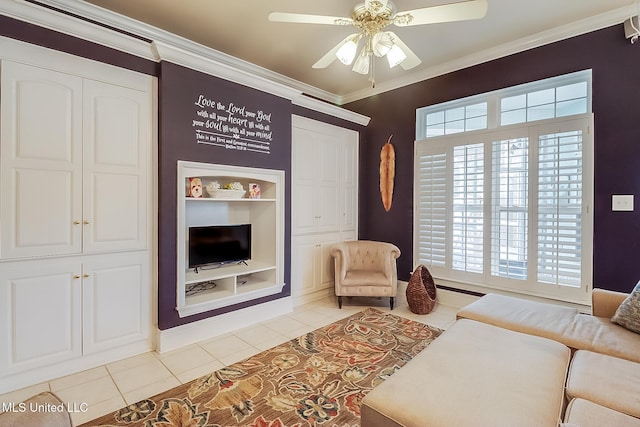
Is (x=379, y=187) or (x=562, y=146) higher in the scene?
(x=562, y=146)

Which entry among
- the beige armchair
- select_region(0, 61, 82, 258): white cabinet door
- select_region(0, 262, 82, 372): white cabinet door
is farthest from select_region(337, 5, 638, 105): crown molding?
select_region(0, 262, 82, 372): white cabinet door

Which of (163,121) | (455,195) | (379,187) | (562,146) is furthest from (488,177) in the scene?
(163,121)

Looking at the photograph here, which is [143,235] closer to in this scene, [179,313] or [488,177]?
[179,313]

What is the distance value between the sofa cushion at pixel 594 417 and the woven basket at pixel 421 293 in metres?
2.24

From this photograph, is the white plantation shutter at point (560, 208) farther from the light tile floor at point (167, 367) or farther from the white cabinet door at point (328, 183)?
the white cabinet door at point (328, 183)

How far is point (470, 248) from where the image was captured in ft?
12.0

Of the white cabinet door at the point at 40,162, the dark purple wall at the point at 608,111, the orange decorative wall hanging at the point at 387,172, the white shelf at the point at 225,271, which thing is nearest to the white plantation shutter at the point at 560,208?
A: the dark purple wall at the point at 608,111

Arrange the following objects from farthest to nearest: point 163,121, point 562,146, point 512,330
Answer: point 562,146 < point 163,121 < point 512,330

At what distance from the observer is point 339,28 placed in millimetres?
3033

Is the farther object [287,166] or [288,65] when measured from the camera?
[288,65]

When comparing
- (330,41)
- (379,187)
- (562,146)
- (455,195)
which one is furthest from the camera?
(379,187)

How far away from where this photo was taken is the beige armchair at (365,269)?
371cm

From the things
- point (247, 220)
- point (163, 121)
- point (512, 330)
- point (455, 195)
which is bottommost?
point (512, 330)

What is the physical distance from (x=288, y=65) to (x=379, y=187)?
2116mm
